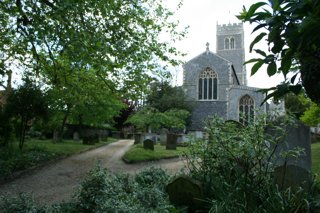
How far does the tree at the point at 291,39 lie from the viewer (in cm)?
123

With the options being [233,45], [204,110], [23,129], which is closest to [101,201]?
[23,129]

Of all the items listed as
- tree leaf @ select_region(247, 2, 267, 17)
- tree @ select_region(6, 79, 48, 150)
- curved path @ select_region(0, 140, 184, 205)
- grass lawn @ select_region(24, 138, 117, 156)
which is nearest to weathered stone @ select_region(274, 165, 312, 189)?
curved path @ select_region(0, 140, 184, 205)

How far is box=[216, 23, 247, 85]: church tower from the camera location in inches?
2306

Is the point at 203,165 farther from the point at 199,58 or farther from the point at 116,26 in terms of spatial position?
the point at 199,58

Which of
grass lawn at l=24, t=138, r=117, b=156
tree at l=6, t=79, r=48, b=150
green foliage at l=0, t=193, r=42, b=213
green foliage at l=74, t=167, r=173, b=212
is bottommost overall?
green foliage at l=0, t=193, r=42, b=213

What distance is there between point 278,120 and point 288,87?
145 inches

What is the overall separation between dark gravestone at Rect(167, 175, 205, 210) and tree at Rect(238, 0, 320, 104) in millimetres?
3676

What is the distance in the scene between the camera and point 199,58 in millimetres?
43750

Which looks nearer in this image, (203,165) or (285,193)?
(285,193)

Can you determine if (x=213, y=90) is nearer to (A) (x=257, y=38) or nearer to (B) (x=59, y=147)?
(B) (x=59, y=147)

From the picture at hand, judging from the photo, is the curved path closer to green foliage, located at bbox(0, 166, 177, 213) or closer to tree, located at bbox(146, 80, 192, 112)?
green foliage, located at bbox(0, 166, 177, 213)

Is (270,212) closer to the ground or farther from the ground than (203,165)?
closer to the ground

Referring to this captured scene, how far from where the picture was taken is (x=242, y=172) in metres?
4.55

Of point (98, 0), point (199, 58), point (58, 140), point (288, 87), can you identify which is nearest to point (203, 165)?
point (288, 87)
